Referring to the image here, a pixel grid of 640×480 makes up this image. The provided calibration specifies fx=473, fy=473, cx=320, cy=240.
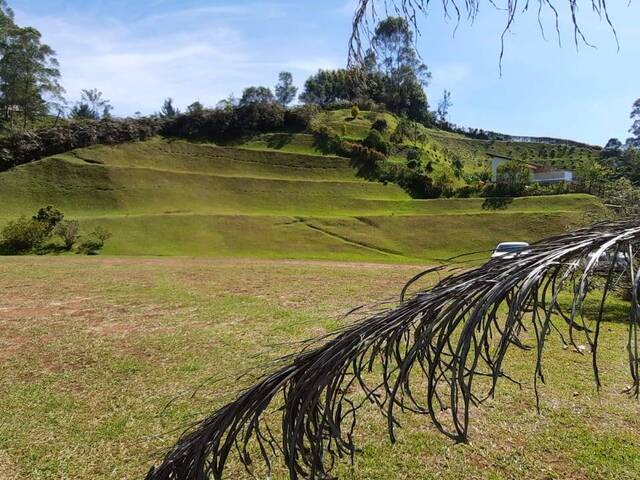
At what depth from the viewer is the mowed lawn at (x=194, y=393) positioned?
506cm

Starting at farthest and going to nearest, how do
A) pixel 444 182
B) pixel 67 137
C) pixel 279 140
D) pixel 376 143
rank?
pixel 279 140 → pixel 376 143 → pixel 67 137 → pixel 444 182

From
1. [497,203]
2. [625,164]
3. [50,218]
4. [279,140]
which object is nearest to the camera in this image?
[50,218]

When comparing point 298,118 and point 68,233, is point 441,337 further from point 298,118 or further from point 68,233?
point 298,118

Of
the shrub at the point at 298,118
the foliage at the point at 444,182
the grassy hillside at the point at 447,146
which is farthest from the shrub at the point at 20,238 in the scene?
the foliage at the point at 444,182

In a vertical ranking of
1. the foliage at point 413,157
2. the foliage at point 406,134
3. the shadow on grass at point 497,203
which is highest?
the foliage at point 406,134

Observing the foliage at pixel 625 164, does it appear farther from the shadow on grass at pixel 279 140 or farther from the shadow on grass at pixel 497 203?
the shadow on grass at pixel 279 140

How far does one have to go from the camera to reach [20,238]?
2952 centimetres

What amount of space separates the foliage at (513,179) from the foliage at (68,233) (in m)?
35.1

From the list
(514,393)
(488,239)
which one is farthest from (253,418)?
(488,239)

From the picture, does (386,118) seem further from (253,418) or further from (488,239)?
(253,418)

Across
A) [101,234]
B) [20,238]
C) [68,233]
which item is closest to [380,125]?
[101,234]

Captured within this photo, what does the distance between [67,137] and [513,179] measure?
43.4 metres

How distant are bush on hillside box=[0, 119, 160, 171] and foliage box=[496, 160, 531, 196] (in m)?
36.8

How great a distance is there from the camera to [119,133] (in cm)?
4962
